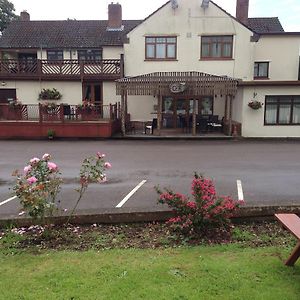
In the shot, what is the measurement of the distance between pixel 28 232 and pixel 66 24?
29002 millimetres

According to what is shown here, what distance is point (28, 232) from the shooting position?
17.4 ft

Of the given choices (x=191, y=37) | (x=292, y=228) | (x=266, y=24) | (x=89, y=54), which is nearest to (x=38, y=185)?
(x=292, y=228)

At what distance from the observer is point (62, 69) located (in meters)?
24.7

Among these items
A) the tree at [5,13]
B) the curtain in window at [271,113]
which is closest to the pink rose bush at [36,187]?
the curtain in window at [271,113]

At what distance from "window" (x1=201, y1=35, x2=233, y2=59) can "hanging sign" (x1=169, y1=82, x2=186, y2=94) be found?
415 cm

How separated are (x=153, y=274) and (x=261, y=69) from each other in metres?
24.6

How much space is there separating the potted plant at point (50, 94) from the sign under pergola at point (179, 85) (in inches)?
235

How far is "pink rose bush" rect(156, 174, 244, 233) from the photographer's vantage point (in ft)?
16.4

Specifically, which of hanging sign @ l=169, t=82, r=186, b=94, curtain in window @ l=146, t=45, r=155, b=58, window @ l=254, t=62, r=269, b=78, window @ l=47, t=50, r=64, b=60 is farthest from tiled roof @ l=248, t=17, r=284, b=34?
window @ l=47, t=50, r=64, b=60

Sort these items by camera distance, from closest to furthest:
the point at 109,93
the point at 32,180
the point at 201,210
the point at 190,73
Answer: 1. the point at 32,180
2. the point at 201,210
3. the point at 190,73
4. the point at 109,93

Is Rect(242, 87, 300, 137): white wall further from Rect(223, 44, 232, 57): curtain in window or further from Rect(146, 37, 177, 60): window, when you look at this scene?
Rect(146, 37, 177, 60): window

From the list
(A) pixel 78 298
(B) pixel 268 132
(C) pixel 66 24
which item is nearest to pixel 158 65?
(B) pixel 268 132

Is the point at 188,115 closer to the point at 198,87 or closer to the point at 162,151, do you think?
the point at 198,87

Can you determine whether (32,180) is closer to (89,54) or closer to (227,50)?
(227,50)
